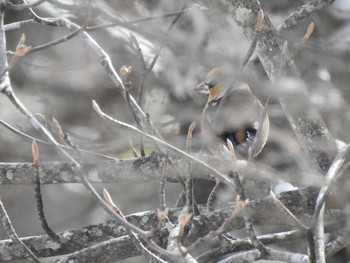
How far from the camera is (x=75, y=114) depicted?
22.3 feet

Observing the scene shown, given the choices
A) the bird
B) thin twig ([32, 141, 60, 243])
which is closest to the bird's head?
the bird

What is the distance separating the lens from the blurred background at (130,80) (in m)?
5.05

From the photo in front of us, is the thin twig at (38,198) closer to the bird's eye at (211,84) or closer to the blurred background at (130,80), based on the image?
the blurred background at (130,80)

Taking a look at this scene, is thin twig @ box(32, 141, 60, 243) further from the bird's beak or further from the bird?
the bird's beak

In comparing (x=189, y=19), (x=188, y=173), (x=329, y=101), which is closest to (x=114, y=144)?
(x=188, y=173)

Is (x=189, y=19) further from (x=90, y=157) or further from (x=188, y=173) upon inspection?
(x=188, y=173)

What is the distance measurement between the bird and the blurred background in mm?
94

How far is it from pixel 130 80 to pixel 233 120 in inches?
65.1

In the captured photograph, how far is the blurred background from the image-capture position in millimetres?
5047

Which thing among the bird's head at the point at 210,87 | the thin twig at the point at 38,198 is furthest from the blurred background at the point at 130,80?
the thin twig at the point at 38,198

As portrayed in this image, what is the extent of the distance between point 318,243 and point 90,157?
1.45 m

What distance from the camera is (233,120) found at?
4.84 metres

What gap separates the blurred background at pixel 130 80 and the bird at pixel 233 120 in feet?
0.31

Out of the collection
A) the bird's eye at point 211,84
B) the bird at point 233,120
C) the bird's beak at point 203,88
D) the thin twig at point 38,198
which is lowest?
the thin twig at point 38,198
